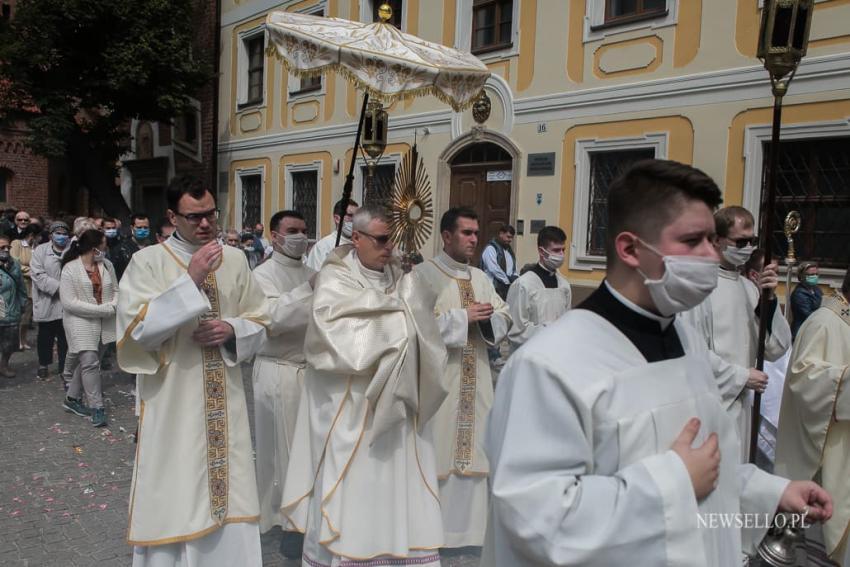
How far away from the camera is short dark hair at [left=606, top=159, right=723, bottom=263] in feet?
5.83

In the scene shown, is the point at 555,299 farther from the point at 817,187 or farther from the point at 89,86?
the point at 89,86

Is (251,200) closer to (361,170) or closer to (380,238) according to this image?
(361,170)

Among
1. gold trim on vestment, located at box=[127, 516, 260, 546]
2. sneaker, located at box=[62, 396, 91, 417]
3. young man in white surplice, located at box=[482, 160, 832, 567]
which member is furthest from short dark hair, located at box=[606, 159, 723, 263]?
sneaker, located at box=[62, 396, 91, 417]

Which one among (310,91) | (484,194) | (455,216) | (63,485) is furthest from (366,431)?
(310,91)

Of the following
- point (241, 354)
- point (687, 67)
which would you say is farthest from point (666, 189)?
point (687, 67)

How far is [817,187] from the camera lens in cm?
870

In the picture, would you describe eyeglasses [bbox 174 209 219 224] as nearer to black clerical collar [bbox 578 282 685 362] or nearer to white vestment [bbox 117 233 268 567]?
white vestment [bbox 117 233 268 567]

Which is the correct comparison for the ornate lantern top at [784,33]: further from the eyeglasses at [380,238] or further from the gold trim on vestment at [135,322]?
the gold trim on vestment at [135,322]

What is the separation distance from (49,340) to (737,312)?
318 inches

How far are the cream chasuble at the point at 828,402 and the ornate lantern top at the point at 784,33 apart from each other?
1.36m

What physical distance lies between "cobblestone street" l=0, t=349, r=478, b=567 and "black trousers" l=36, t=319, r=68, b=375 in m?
0.67

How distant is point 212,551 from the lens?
3.49m

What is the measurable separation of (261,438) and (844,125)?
7.35m

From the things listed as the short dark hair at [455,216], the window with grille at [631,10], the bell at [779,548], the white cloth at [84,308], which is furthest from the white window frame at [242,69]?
the bell at [779,548]
